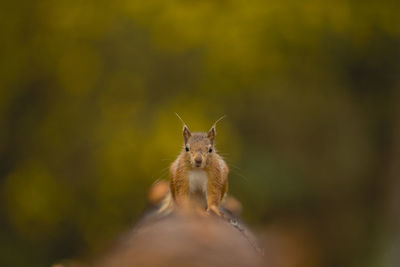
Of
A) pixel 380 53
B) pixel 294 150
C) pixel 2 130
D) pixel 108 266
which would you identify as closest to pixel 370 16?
pixel 380 53

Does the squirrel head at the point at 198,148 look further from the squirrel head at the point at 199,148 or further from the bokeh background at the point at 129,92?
the bokeh background at the point at 129,92

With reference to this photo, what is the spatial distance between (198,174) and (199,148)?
0.15 m

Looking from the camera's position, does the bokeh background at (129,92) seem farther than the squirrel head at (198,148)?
Yes

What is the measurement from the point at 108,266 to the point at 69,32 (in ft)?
21.4

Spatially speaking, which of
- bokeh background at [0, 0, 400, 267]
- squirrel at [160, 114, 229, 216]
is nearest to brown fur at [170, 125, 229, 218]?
squirrel at [160, 114, 229, 216]

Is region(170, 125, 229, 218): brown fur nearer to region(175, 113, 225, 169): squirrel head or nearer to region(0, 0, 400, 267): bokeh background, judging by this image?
region(175, 113, 225, 169): squirrel head

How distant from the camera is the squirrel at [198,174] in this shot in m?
2.45

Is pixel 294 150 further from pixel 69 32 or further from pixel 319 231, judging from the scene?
pixel 69 32

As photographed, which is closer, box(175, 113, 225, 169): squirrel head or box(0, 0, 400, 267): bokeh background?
box(175, 113, 225, 169): squirrel head

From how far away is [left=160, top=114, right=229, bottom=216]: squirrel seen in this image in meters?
2.45

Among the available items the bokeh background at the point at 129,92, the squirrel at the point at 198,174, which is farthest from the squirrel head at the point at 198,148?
the bokeh background at the point at 129,92

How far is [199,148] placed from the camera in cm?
245

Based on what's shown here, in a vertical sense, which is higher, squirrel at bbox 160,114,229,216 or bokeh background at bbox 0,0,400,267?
bokeh background at bbox 0,0,400,267

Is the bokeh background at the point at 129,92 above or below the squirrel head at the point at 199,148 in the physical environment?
above
